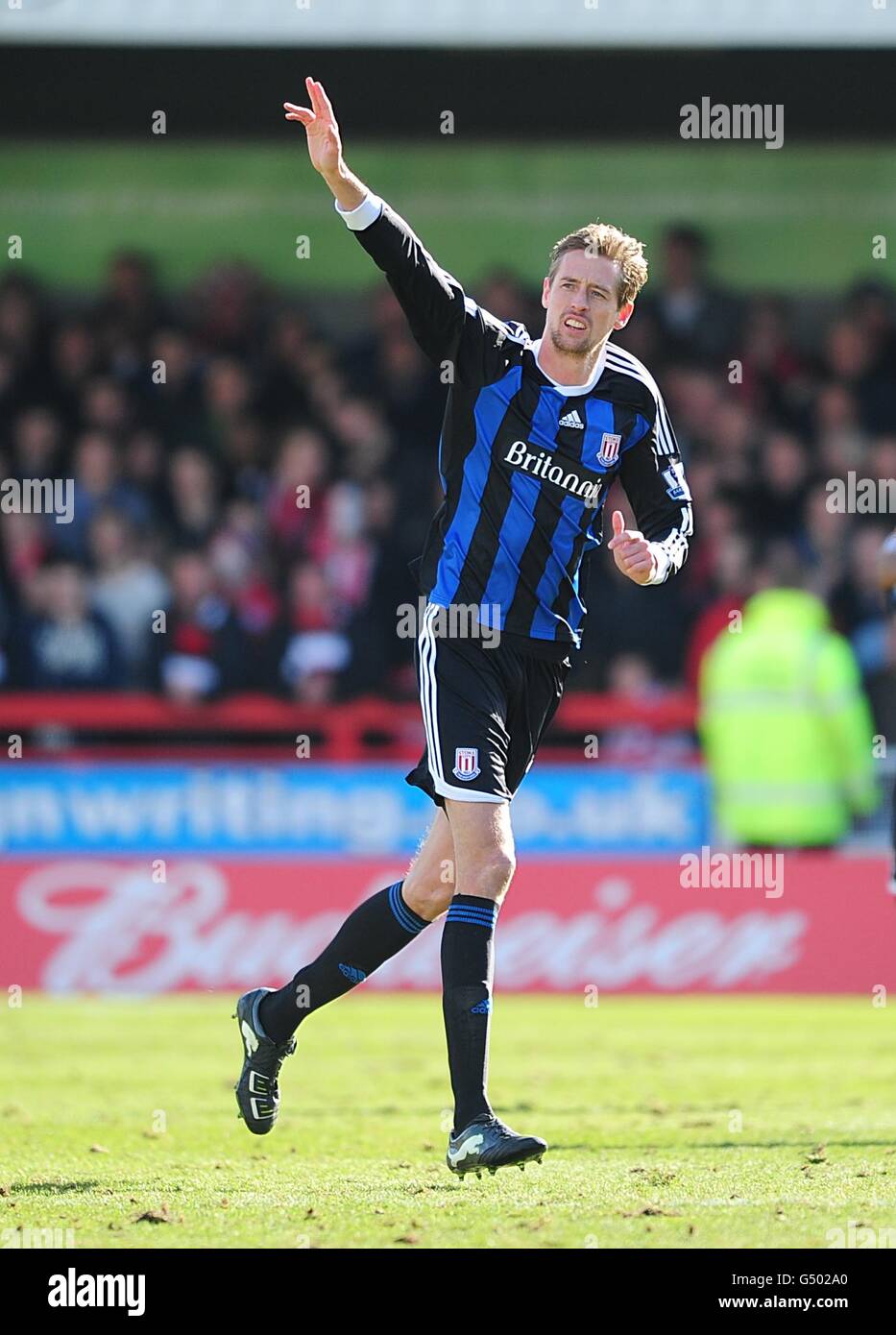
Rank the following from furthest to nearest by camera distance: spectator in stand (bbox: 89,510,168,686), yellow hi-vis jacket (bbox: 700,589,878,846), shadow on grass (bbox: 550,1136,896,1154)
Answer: spectator in stand (bbox: 89,510,168,686) < yellow hi-vis jacket (bbox: 700,589,878,846) < shadow on grass (bbox: 550,1136,896,1154)

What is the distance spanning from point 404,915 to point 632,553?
4.26 ft

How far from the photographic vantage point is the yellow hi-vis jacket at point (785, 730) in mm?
10914

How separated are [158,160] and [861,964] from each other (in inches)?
391

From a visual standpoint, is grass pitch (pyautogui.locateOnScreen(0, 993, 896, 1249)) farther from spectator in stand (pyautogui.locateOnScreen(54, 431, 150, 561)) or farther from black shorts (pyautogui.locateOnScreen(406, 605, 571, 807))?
spectator in stand (pyautogui.locateOnScreen(54, 431, 150, 561))

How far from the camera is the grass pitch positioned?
186 inches

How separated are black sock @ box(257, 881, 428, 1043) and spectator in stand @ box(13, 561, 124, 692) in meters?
7.13

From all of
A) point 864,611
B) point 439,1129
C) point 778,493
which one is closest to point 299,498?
point 778,493

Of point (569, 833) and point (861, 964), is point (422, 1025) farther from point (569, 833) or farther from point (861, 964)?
point (861, 964)

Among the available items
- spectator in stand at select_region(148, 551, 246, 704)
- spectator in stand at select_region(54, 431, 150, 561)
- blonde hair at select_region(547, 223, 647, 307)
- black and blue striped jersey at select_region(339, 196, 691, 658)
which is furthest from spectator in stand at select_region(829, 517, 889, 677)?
blonde hair at select_region(547, 223, 647, 307)

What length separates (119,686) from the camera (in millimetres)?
12789

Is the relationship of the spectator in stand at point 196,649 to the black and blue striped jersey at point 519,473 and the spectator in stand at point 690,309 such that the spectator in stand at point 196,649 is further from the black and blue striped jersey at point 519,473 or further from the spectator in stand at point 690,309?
the black and blue striped jersey at point 519,473

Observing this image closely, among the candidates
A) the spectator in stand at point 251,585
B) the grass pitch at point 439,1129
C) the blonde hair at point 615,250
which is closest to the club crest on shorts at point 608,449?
the blonde hair at point 615,250

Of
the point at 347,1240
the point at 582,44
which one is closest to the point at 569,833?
the point at 582,44

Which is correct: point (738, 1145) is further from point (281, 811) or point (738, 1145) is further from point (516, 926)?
point (281, 811)
